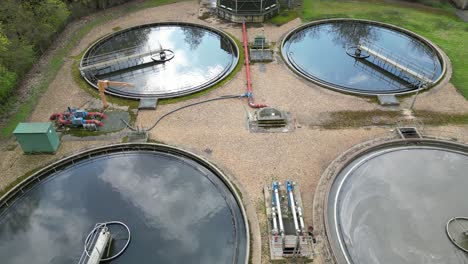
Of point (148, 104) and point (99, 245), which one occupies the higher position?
point (148, 104)

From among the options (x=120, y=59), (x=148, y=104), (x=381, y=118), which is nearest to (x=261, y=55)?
(x=148, y=104)

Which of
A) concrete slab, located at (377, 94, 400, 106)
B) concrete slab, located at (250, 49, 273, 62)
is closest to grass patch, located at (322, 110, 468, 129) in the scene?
concrete slab, located at (377, 94, 400, 106)

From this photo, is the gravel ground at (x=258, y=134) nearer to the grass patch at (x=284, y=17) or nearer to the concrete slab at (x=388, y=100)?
the concrete slab at (x=388, y=100)

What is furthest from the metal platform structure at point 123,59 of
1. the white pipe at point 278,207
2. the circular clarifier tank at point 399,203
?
the circular clarifier tank at point 399,203

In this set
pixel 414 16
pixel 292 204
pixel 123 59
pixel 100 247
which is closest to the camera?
pixel 100 247

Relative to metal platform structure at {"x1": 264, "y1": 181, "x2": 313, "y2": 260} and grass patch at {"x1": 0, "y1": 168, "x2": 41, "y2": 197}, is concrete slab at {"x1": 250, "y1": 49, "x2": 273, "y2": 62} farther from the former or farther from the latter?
grass patch at {"x1": 0, "y1": 168, "x2": 41, "y2": 197}

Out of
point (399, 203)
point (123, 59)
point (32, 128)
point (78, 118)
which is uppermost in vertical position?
point (123, 59)

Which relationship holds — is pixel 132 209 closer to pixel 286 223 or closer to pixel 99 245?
pixel 99 245
